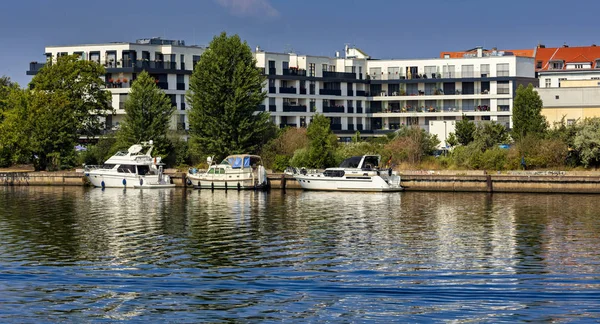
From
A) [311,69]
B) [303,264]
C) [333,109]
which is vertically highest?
[311,69]

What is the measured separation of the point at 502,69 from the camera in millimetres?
122938

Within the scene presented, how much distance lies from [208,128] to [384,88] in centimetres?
4556

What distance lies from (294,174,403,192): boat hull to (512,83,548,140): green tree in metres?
20.1

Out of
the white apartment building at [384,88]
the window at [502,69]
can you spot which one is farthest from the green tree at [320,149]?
the window at [502,69]

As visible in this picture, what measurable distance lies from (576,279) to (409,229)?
52.9 feet

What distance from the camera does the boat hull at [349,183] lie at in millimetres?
73250

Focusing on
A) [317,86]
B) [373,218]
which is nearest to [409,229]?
[373,218]

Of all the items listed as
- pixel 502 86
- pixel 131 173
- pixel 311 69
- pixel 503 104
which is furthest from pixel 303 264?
pixel 502 86

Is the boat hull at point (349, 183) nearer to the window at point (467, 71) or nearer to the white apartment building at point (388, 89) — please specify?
the white apartment building at point (388, 89)

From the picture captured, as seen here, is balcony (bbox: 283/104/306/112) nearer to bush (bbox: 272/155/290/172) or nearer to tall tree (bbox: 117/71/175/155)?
tall tree (bbox: 117/71/175/155)

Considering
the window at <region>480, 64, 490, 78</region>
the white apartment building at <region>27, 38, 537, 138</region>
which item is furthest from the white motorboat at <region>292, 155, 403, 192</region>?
the window at <region>480, 64, 490, 78</region>

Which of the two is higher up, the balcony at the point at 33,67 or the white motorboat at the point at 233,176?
the balcony at the point at 33,67

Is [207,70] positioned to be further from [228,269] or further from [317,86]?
[228,269]

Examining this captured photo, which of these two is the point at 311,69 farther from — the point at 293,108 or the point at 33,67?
the point at 33,67
